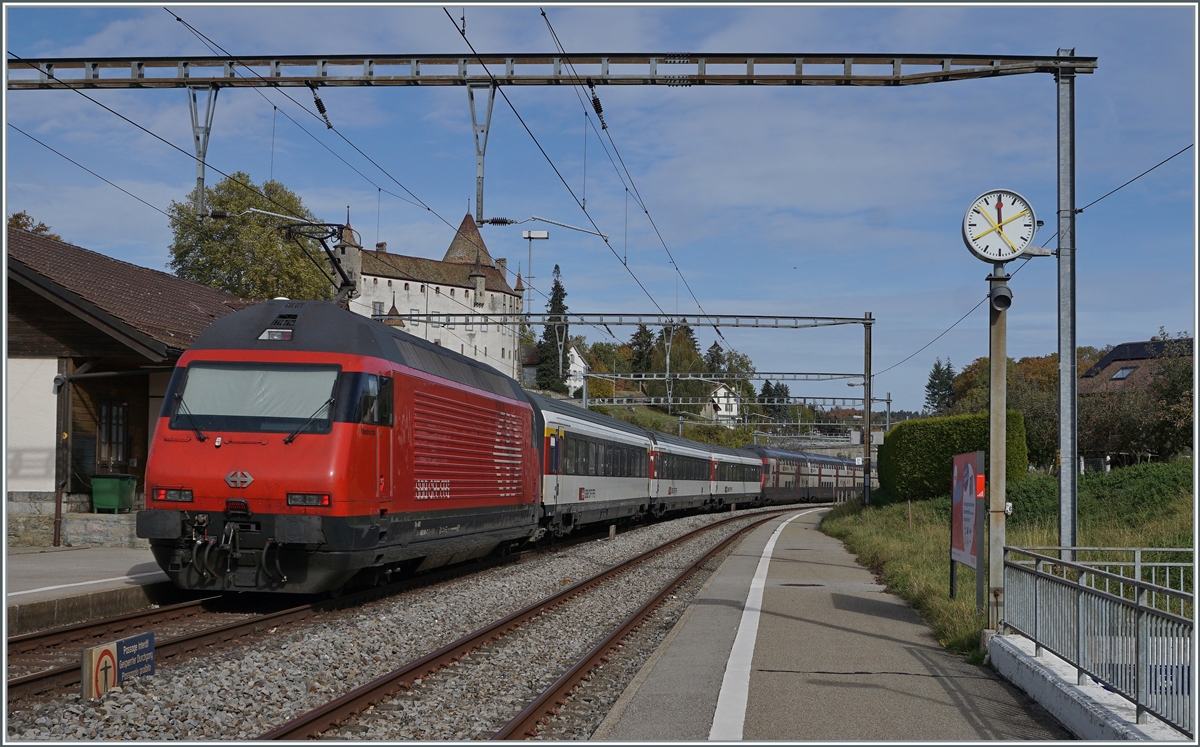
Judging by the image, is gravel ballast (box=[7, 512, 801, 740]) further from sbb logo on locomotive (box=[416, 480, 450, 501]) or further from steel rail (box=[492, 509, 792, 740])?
sbb logo on locomotive (box=[416, 480, 450, 501])

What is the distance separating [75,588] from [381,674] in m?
4.96

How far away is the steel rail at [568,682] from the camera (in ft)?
24.5

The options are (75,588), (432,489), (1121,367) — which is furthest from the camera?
(1121,367)

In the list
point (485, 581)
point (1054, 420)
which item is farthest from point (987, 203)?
point (1054, 420)

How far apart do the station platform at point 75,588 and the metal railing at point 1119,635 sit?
31.2 feet

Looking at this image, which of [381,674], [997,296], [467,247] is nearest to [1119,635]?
[997,296]

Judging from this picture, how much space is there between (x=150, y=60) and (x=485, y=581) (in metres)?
9.14

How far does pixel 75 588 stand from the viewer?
40.0ft

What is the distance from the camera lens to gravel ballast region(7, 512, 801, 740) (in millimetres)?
7395

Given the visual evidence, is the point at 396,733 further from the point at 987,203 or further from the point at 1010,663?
the point at 987,203

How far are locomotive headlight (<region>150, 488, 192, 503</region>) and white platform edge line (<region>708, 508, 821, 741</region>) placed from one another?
6.04m

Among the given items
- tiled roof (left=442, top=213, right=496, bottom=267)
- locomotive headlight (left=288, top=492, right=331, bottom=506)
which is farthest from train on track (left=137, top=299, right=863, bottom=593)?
tiled roof (left=442, top=213, right=496, bottom=267)

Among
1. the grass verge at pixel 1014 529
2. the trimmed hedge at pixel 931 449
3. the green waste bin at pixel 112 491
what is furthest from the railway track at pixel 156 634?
the trimmed hedge at pixel 931 449

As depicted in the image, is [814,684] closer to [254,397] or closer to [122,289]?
[254,397]
